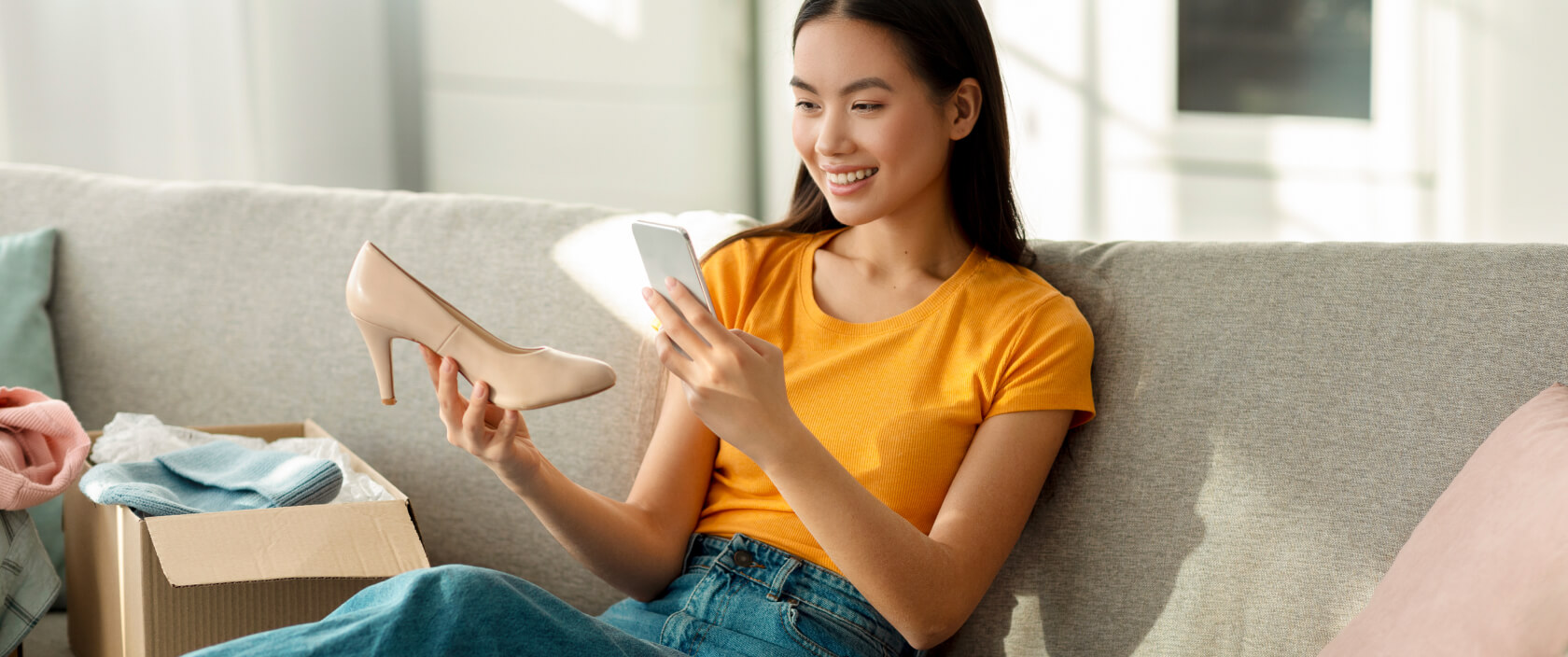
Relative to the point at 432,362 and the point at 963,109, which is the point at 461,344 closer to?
the point at 432,362

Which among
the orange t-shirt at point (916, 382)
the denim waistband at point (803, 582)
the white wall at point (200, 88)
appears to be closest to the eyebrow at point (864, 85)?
the orange t-shirt at point (916, 382)

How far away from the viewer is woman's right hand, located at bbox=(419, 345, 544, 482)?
1.04 metres

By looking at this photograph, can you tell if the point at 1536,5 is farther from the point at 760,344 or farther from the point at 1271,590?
the point at 760,344

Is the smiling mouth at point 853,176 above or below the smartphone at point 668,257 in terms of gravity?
above

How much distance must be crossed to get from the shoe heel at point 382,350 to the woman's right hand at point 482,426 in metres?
0.05

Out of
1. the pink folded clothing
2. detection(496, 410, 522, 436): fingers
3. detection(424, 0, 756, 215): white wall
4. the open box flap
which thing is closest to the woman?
detection(496, 410, 522, 436): fingers

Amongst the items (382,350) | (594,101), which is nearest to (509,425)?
(382,350)

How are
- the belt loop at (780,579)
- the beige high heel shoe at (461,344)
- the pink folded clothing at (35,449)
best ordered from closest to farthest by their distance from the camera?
the beige high heel shoe at (461,344) → the belt loop at (780,579) → the pink folded clothing at (35,449)

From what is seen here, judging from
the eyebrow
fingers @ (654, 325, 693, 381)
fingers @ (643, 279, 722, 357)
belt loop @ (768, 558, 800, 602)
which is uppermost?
the eyebrow

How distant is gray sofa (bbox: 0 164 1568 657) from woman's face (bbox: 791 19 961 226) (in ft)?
0.80

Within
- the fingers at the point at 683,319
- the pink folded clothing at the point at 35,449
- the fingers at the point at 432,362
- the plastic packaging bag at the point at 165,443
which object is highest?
the fingers at the point at 683,319

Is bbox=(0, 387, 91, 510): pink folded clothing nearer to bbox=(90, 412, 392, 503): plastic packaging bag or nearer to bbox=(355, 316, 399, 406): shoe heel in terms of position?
bbox=(90, 412, 392, 503): plastic packaging bag

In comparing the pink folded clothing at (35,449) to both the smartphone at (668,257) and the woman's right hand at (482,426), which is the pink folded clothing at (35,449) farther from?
the smartphone at (668,257)

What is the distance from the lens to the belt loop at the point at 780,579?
1146mm
